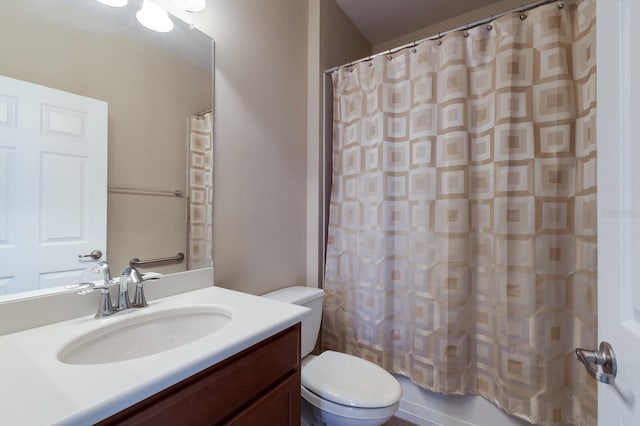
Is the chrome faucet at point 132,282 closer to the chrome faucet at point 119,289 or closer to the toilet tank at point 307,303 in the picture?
the chrome faucet at point 119,289

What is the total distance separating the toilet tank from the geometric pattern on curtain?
1.52 feet

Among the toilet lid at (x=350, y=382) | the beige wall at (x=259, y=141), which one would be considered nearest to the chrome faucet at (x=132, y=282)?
the beige wall at (x=259, y=141)

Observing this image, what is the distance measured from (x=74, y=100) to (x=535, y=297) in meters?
1.95

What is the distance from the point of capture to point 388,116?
5.36 feet

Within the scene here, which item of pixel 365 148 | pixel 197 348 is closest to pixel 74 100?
pixel 197 348

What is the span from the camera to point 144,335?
0.91 meters

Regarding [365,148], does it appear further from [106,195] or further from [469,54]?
[106,195]

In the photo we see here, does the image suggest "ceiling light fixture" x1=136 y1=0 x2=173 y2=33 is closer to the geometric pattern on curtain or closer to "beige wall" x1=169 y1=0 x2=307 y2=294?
"beige wall" x1=169 y1=0 x2=307 y2=294

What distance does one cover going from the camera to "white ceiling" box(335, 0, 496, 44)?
6.46ft

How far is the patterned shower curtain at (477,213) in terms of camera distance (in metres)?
1.22
